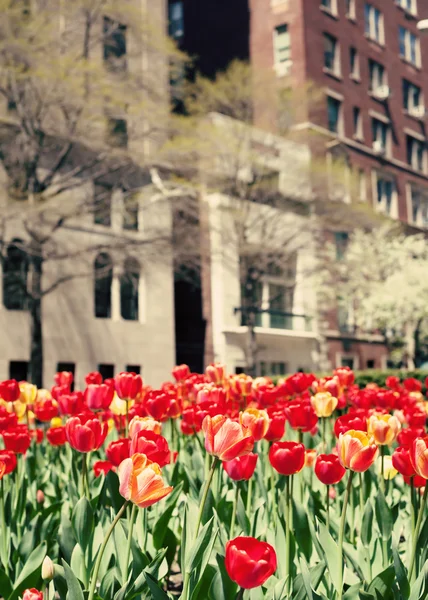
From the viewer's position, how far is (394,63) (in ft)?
135

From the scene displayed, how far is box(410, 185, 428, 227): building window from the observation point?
40062 millimetres

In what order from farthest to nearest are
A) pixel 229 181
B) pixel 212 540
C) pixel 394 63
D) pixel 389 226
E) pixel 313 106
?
1. pixel 394 63
2. pixel 389 226
3. pixel 313 106
4. pixel 229 181
5. pixel 212 540

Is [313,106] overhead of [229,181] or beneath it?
overhead

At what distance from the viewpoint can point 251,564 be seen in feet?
5.65

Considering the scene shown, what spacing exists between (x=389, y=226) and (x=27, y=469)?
28.6 metres

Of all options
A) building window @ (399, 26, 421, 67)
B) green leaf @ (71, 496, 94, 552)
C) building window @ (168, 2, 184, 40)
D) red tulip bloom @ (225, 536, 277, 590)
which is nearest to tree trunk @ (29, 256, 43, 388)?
green leaf @ (71, 496, 94, 552)

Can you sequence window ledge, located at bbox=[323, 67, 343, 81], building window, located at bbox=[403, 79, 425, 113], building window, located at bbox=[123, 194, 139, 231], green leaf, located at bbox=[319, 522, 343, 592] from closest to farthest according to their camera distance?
green leaf, located at bbox=[319, 522, 343, 592]
building window, located at bbox=[123, 194, 139, 231]
window ledge, located at bbox=[323, 67, 343, 81]
building window, located at bbox=[403, 79, 425, 113]

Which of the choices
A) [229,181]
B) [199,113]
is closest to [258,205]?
[229,181]

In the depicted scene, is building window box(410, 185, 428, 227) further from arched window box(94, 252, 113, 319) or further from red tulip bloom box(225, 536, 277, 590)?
red tulip bloom box(225, 536, 277, 590)

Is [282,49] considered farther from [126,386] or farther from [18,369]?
[126,386]

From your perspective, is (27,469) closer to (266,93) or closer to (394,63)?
(266,93)

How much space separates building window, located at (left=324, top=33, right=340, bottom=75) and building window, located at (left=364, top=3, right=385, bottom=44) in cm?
307

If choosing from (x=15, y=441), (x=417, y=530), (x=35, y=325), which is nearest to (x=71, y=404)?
(x=15, y=441)

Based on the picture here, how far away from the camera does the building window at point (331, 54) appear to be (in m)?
37.2
